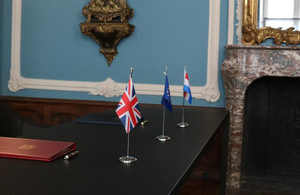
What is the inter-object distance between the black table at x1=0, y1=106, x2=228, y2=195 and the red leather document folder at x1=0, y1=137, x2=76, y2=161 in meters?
0.03

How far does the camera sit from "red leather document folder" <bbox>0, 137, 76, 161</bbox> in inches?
75.8

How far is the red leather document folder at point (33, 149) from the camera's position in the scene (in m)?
1.92

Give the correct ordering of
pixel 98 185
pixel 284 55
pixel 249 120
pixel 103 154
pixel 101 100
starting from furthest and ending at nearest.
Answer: pixel 101 100, pixel 249 120, pixel 284 55, pixel 103 154, pixel 98 185

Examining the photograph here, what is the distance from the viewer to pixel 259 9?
5062 millimetres

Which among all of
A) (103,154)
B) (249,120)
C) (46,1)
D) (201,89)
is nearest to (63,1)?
(46,1)

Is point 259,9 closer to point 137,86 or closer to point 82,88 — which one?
point 137,86

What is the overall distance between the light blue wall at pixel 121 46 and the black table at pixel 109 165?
249 cm

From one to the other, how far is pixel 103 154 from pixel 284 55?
10.5 ft

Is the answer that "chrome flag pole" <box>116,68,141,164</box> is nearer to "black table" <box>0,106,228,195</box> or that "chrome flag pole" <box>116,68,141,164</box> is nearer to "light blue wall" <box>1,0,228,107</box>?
"black table" <box>0,106,228,195</box>

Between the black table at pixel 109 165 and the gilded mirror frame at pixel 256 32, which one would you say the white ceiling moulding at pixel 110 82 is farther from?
the black table at pixel 109 165

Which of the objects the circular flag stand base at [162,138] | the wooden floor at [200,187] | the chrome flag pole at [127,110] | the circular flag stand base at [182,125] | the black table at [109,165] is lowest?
the wooden floor at [200,187]

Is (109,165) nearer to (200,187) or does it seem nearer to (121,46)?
(200,187)

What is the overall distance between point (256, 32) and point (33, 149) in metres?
3.51

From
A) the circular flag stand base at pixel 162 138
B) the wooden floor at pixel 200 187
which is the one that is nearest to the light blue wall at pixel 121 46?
the wooden floor at pixel 200 187
